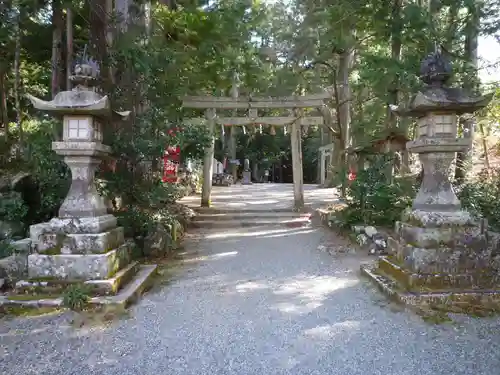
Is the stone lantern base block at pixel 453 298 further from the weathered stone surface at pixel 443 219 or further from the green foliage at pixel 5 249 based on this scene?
the green foliage at pixel 5 249

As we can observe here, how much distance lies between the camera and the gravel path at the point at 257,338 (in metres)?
2.83

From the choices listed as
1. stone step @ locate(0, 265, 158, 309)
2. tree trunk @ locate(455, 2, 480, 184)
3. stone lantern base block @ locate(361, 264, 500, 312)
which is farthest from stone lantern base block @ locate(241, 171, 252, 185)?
stone lantern base block @ locate(361, 264, 500, 312)

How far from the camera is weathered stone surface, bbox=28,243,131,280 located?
4152 mm

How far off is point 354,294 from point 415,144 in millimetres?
1950

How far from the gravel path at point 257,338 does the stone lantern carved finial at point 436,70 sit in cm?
262

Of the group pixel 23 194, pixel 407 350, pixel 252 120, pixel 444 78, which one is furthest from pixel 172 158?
pixel 407 350

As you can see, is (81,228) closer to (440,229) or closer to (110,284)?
(110,284)

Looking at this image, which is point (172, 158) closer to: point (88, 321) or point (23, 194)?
point (23, 194)

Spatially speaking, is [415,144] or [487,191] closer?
[415,144]

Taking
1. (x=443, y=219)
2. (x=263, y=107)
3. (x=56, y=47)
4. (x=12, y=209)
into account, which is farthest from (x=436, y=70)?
(x=263, y=107)

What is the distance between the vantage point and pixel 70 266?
415 centimetres

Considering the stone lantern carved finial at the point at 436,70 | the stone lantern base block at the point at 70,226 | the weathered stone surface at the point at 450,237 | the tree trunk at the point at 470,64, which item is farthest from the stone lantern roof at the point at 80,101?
the tree trunk at the point at 470,64

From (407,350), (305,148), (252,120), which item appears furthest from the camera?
(305,148)

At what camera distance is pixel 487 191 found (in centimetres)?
686
